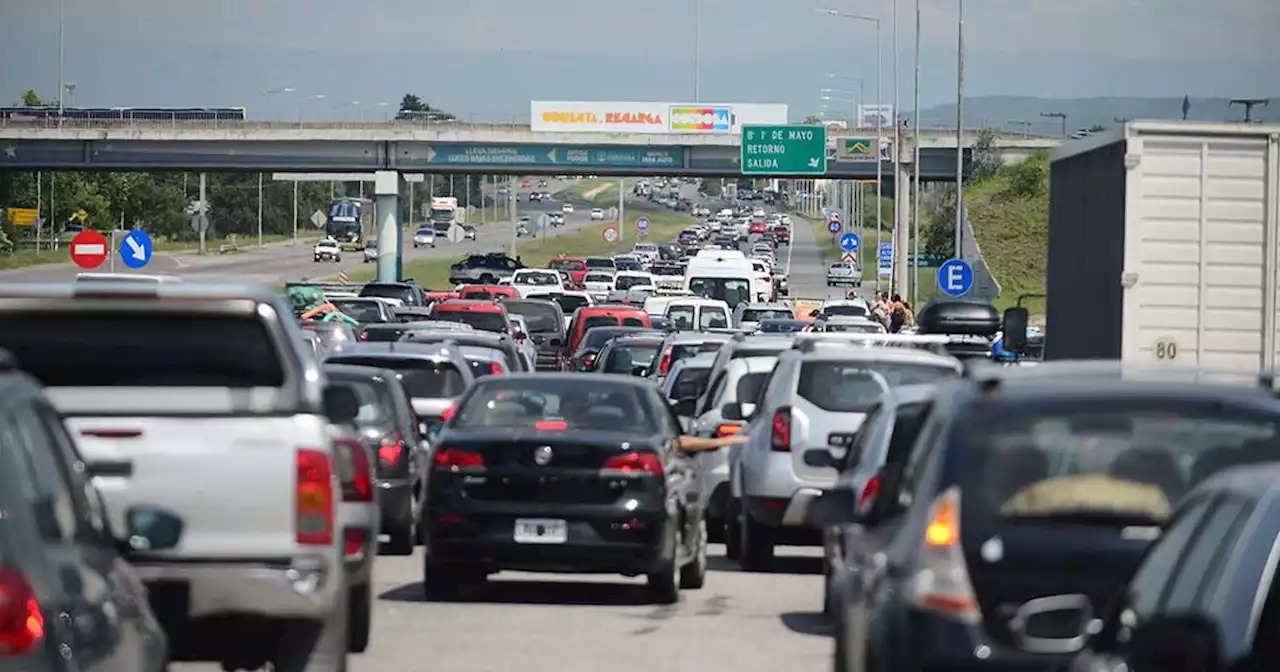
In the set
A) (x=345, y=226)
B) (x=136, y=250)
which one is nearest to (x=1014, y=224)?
(x=345, y=226)

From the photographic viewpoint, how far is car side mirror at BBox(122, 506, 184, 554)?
25.7ft

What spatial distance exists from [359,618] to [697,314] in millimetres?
34392

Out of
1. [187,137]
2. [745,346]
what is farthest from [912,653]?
[187,137]

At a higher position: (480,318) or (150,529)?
(150,529)

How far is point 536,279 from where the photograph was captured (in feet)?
242

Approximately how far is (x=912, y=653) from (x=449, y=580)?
8426mm

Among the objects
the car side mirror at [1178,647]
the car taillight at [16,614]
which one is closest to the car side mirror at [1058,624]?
the car side mirror at [1178,647]

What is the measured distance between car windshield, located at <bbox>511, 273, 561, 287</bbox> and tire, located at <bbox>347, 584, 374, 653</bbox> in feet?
195

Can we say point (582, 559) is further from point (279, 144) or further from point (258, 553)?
point (279, 144)

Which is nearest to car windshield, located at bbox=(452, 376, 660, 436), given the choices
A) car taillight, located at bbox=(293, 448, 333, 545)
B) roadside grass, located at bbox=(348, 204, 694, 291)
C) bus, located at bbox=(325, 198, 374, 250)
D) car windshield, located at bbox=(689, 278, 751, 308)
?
car taillight, located at bbox=(293, 448, 333, 545)

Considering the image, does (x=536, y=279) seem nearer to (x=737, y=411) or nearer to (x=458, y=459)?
(x=737, y=411)

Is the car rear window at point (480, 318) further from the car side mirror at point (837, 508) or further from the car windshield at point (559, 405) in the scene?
the car side mirror at point (837, 508)

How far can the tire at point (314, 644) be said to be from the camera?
10.5 metres

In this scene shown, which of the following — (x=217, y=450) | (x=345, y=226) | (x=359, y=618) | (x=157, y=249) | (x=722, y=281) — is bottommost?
(x=359, y=618)
